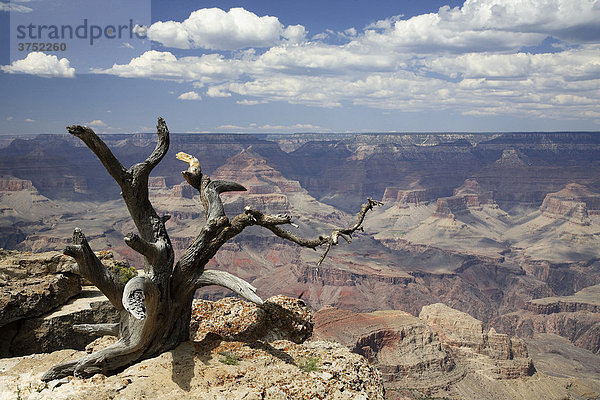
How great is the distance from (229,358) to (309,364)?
5.10 ft

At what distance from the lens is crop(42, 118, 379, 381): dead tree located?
8.89m

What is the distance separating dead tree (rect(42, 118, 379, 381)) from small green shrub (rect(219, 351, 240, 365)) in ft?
4.01

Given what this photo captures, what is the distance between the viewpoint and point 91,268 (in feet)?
28.7

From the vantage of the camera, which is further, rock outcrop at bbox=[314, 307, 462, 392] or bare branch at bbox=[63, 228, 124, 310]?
rock outcrop at bbox=[314, 307, 462, 392]

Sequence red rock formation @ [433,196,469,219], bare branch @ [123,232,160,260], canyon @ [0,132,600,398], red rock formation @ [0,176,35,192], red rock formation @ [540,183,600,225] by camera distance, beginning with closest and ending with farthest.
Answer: bare branch @ [123,232,160,260] → canyon @ [0,132,600,398] → red rock formation @ [0,176,35,192] → red rock formation @ [540,183,600,225] → red rock formation @ [433,196,469,219]

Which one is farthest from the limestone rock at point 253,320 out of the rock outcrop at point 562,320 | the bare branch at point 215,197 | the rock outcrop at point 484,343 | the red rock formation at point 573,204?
the red rock formation at point 573,204

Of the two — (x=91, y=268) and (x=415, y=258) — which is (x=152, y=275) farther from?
(x=415, y=258)

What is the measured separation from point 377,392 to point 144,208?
6.05 meters

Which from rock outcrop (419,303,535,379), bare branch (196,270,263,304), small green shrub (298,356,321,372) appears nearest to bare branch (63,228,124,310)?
bare branch (196,270,263,304)

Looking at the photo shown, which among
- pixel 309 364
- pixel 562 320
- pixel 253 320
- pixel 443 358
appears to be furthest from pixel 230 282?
pixel 562 320

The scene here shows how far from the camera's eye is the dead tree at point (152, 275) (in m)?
8.89

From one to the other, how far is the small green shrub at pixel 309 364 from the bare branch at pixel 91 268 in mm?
3857

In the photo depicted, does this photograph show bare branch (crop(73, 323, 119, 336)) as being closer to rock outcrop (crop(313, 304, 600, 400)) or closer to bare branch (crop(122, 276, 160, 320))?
bare branch (crop(122, 276, 160, 320))

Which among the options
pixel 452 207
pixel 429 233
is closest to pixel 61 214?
pixel 429 233
